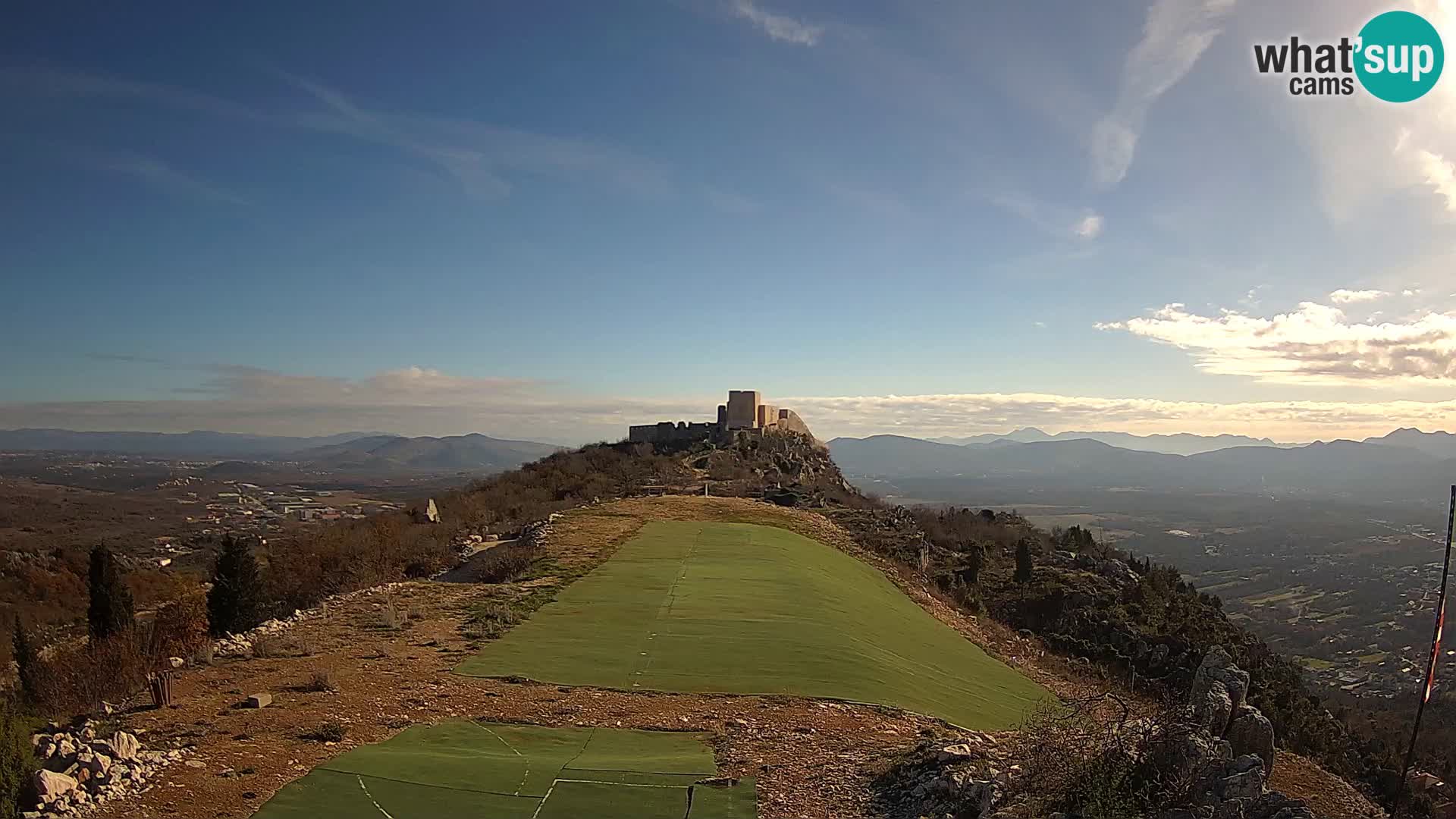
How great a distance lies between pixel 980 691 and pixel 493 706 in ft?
33.8

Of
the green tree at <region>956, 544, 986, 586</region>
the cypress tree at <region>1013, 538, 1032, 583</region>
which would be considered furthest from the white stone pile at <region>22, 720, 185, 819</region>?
the cypress tree at <region>1013, 538, 1032, 583</region>

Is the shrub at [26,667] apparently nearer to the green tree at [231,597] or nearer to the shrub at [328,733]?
the green tree at [231,597]

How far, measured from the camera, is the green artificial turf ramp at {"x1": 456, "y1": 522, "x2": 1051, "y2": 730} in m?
13.9

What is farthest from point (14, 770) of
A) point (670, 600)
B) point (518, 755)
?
point (670, 600)

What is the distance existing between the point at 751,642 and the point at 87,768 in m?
10.8

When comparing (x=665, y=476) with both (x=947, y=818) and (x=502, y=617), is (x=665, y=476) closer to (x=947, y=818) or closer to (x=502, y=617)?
(x=502, y=617)

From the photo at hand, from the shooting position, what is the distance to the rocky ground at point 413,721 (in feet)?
29.2

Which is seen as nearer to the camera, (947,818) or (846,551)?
(947,818)

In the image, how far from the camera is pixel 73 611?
44.2 metres

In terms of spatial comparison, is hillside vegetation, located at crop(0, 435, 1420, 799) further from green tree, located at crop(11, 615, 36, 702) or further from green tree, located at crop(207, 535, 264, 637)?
green tree, located at crop(11, 615, 36, 702)

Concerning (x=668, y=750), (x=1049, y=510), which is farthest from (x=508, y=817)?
(x=1049, y=510)

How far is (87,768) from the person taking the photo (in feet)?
27.4

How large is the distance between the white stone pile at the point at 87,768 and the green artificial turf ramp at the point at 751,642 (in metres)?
5.33

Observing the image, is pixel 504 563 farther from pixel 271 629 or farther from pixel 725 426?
pixel 725 426
